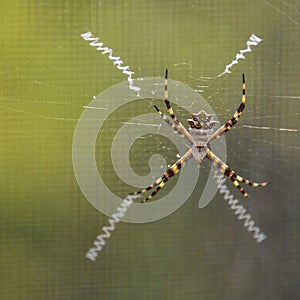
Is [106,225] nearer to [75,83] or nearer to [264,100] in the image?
[75,83]

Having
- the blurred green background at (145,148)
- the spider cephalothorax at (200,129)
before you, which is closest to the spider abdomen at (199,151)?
the spider cephalothorax at (200,129)

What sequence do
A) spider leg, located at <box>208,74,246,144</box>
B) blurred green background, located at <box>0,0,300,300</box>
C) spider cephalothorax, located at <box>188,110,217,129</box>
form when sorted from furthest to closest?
blurred green background, located at <box>0,0,300,300</box>, spider cephalothorax, located at <box>188,110,217,129</box>, spider leg, located at <box>208,74,246,144</box>

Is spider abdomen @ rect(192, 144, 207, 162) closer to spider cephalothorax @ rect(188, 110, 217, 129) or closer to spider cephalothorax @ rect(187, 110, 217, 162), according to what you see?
spider cephalothorax @ rect(187, 110, 217, 162)

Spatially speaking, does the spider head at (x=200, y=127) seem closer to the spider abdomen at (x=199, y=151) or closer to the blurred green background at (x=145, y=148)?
the spider abdomen at (x=199, y=151)

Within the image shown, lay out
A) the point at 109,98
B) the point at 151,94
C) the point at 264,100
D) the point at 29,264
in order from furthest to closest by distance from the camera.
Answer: the point at 29,264 < the point at 264,100 < the point at 109,98 < the point at 151,94

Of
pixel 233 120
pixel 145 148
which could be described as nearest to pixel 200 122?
pixel 233 120

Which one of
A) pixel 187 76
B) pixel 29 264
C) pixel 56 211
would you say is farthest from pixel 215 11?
pixel 29 264

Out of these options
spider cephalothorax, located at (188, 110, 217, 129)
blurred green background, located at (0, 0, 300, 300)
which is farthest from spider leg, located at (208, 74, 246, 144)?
blurred green background, located at (0, 0, 300, 300)
